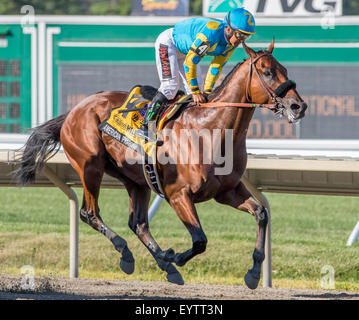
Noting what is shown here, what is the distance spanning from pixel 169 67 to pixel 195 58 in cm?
54

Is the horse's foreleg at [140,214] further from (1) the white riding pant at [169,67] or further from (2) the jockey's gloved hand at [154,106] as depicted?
(1) the white riding pant at [169,67]

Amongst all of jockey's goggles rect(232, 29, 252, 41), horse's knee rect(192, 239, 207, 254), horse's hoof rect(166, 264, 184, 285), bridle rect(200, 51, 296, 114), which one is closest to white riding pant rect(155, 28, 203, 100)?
bridle rect(200, 51, 296, 114)

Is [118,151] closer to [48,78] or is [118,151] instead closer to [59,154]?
[59,154]

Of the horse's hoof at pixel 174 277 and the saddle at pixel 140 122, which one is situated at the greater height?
the saddle at pixel 140 122

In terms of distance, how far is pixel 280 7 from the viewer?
9.88 metres

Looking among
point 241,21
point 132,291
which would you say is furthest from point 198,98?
point 132,291

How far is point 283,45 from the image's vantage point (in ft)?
31.8

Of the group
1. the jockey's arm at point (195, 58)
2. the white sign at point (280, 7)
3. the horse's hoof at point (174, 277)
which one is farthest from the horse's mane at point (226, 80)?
the white sign at point (280, 7)

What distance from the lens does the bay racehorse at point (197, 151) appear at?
17.2ft

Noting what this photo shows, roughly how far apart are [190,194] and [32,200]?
26.2ft

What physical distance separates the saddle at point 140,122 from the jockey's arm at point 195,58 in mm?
182

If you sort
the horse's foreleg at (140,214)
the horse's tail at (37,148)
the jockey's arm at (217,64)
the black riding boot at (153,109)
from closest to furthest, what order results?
the jockey's arm at (217,64)
the black riding boot at (153,109)
the horse's foreleg at (140,214)
the horse's tail at (37,148)

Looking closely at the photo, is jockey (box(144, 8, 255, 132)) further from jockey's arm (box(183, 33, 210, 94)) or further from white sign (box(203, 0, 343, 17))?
white sign (box(203, 0, 343, 17))
